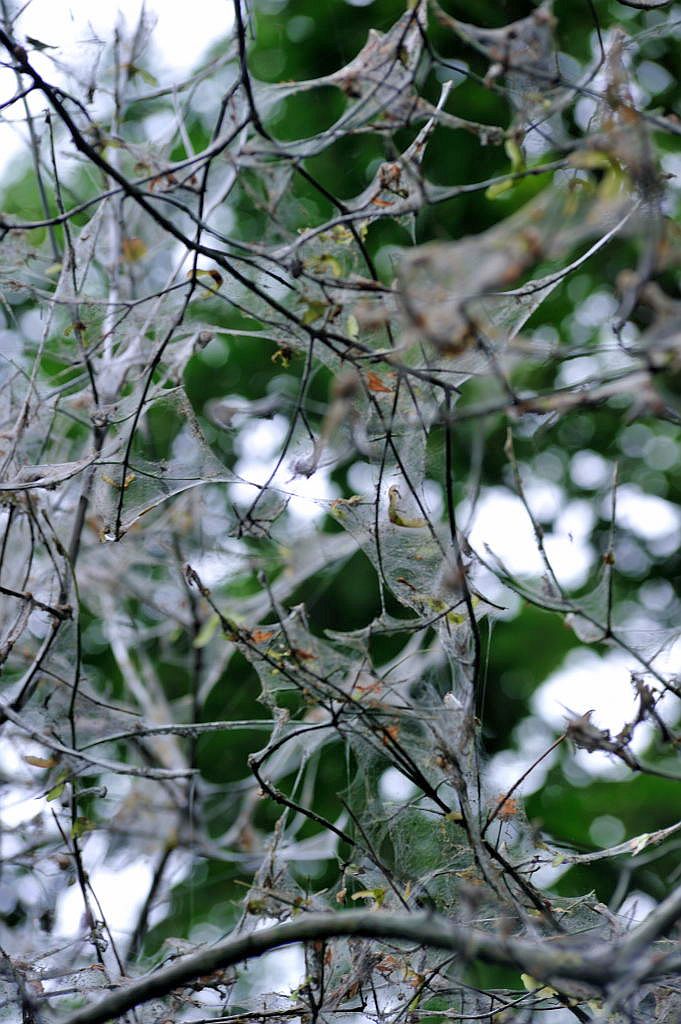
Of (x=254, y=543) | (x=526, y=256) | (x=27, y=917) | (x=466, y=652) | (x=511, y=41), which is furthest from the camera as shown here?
(x=254, y=543)

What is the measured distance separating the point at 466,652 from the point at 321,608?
3342 millimetres

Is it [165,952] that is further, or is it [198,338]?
[165,952]

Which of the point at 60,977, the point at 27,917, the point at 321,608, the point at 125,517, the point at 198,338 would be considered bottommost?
the point at 60,977

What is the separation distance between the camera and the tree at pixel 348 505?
162 centimetres

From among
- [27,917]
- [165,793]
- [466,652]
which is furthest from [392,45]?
[165,793]

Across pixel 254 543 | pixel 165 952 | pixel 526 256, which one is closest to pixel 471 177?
pixel 254 543

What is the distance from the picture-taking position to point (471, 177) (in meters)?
5.41

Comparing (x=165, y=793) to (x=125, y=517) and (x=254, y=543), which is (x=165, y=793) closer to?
(x=254, y=543)

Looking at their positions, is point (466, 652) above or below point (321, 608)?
below

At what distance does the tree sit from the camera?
162 centimetres

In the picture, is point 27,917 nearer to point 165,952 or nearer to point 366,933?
point 165,952

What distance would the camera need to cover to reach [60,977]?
→ 102 inches

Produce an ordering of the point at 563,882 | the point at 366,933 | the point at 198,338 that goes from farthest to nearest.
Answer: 1. the point at 563,882
2. the point at 198,338
3. the point at 366,933

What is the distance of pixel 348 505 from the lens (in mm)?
2365
